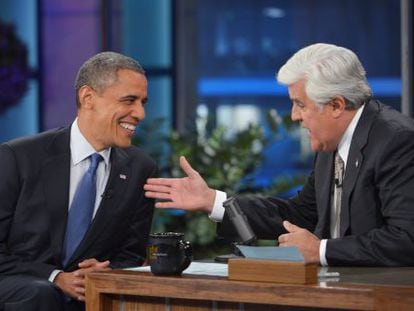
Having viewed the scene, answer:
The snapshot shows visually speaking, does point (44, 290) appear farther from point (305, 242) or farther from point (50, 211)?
point (305, 242)

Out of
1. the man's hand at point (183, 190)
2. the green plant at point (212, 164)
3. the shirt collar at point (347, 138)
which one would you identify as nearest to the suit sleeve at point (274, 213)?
the man's hand at point (183, 190)

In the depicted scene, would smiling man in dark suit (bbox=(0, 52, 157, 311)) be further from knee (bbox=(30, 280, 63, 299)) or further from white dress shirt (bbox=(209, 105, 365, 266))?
white dress shirt (bbox=(209, 105, 365, 266))

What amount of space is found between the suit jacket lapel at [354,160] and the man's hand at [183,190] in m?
0.45

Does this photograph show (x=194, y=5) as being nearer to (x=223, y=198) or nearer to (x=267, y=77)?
(x=267, y=77)

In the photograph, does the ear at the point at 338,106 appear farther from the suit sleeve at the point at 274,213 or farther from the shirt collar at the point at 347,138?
the suit sleeve at the point at 274,213

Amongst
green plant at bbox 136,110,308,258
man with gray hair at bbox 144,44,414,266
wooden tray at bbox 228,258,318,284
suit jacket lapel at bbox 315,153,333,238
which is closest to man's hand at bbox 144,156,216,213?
man with gray hair at bbox 144,44,414,266

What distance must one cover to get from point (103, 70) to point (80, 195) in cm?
43

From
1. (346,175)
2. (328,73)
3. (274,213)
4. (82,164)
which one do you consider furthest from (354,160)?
(82,164)

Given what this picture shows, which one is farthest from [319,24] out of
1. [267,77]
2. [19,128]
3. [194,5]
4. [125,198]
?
[125,198]

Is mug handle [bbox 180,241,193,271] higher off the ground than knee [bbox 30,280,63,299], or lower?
higher

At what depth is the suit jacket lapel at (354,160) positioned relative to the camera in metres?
3.24

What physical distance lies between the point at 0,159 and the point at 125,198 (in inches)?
17.2

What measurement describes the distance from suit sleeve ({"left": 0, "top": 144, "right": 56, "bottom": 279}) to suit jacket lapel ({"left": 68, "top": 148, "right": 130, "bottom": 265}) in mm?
147

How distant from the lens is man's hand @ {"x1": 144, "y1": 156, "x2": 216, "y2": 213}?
131 inches
